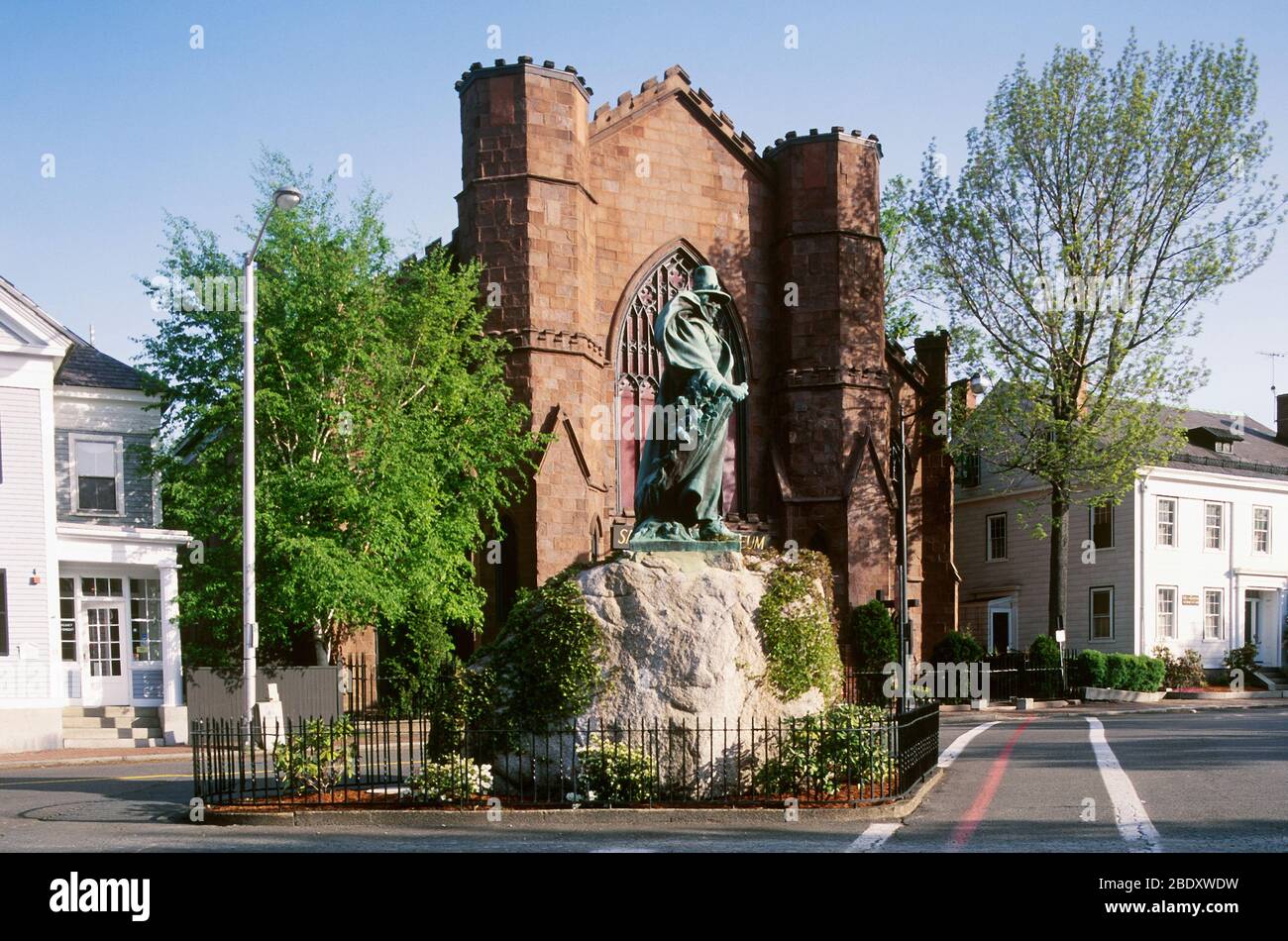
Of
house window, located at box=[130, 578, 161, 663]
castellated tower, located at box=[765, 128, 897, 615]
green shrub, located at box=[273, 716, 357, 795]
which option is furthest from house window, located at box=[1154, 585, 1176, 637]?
green shrub, located at box=[273, 716, 357, 795]

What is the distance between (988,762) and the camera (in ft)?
64.3

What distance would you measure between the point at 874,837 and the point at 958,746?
10.9 metres

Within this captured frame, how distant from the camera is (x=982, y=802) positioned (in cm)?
1490

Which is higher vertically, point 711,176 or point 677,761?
point 711,176

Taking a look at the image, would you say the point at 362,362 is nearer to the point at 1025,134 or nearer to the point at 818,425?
the point at 818,425

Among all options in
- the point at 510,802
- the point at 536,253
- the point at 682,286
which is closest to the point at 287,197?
the point at 510,802

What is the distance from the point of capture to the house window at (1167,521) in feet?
150

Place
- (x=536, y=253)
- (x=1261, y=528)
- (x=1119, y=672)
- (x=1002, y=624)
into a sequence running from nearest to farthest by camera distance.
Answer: (x=536, y=253)
(x=1119, y=672)
(x=1261, y=528)
(x=1002, y=624)

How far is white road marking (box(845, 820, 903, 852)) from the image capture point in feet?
38.5

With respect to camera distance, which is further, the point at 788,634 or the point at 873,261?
the point at 873,261

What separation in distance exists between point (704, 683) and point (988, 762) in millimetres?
7180

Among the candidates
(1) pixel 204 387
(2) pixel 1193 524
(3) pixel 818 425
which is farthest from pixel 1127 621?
(1) pixel 204 387

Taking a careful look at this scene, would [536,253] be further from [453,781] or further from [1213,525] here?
[1213,525]

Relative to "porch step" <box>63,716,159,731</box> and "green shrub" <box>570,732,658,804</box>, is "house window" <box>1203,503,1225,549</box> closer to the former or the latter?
"porch step" <box>63,716,159,731</box>
